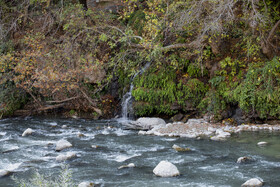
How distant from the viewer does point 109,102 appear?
521 inches

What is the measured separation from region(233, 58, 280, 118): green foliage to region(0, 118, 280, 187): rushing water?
1319mm

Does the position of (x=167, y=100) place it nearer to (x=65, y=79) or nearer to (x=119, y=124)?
(x=119, y=124)

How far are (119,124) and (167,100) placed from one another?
2172 millimetres

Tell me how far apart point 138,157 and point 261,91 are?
5208 millimetres

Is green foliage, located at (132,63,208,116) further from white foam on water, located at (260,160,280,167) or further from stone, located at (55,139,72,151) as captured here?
white foam on water, located at (260,160,280,167)

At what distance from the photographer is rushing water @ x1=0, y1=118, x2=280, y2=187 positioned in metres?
5.13

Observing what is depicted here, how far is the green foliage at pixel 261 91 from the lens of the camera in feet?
30.4

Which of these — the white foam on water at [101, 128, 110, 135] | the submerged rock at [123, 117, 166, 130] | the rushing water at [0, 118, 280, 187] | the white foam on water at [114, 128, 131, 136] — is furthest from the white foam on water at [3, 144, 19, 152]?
the submerged rock at [123, 117, 166, 130]

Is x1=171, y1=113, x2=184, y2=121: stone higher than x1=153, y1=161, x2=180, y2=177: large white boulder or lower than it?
higher

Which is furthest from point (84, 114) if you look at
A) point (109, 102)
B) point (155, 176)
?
point (155, 176)

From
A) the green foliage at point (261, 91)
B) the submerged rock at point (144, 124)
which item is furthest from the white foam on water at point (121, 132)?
the green foliage at point (261, 91)

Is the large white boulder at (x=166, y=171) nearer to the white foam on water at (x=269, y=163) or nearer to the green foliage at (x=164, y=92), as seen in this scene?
the white foam on water at (x=269, y=163)

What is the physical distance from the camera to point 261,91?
372 inches

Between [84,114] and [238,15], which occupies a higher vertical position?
[238,15]
